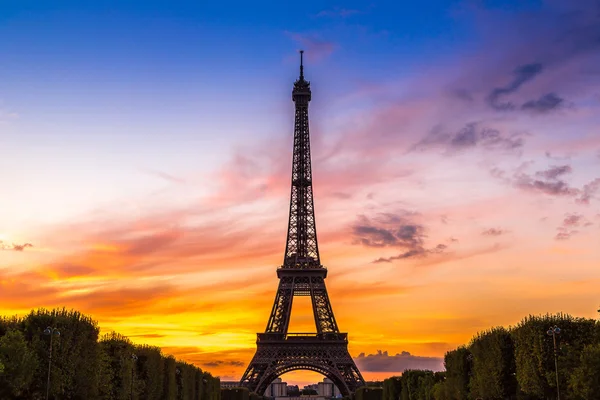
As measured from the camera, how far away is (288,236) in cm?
14475

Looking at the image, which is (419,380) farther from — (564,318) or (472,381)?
(564,318)

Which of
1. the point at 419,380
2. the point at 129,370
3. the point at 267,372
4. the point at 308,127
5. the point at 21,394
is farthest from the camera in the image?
the point at 308,127

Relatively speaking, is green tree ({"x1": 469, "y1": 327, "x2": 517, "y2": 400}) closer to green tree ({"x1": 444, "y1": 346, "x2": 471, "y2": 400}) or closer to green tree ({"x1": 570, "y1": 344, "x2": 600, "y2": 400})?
green tree ({"x1": 444, "y1": 346, "x2": 471, "y2": 400})

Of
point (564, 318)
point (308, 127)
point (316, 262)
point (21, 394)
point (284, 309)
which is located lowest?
point (21, 394)

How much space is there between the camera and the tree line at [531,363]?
5466 centimetres

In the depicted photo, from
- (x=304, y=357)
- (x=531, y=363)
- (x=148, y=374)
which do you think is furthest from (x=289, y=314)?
(x=531, y=363)

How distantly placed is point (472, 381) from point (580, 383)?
29.3 metres

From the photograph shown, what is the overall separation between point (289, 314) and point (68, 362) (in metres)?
79.2

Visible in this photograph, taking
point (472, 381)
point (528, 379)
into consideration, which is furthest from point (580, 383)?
point (472, 381)

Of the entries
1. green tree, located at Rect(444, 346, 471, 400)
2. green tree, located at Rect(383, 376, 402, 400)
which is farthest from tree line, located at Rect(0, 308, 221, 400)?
green tree, located at Rect(383, 376, 402, 400)

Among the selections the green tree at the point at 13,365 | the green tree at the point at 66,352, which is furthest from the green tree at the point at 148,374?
the green tree at the point at 13,365

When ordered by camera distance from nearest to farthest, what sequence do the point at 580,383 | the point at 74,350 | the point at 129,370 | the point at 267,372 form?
1. the point at 580,383
2. the point at 74,350
3. the point at 129,370
4. the point at 267,372

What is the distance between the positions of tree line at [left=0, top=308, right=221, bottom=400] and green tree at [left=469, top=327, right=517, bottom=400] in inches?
1438

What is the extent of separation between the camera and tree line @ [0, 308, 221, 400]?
188 feet
